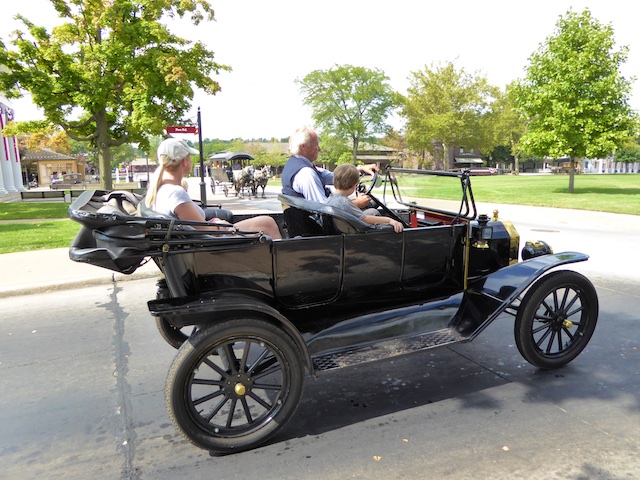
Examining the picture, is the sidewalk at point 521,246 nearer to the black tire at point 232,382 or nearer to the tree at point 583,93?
the black tire at point 232,382

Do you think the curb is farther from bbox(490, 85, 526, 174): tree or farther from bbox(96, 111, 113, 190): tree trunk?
bbox(490, 85, 526, 174): tree

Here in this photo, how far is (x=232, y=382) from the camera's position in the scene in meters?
2.65

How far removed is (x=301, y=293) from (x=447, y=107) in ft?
178

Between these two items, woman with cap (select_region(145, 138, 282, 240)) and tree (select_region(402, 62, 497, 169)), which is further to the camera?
tree (select_region(402, 62, 497, 169))

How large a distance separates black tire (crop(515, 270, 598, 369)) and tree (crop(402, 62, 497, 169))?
50.5 m

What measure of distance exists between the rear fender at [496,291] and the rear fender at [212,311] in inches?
50.6

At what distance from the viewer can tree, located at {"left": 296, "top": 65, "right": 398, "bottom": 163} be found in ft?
169

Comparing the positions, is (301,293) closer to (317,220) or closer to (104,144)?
(317,220)

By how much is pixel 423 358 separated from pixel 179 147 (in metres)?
2.51

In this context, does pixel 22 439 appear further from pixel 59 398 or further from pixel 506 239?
pixel 506 239

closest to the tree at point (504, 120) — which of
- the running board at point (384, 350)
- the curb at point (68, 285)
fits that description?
the curb at point (68, 285)

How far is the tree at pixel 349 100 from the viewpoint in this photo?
51656 mm

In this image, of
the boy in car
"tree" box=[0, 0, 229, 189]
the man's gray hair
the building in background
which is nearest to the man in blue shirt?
the man's gray hair

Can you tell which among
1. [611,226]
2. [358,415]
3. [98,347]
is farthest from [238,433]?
[611,226]
